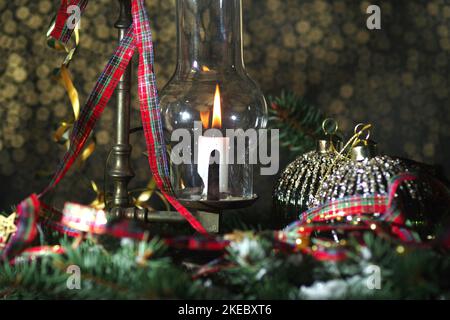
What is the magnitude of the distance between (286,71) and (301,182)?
0.43m

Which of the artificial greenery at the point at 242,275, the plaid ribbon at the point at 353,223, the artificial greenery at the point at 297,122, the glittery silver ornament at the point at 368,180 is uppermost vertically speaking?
the artificial greenery at the point at 297,122

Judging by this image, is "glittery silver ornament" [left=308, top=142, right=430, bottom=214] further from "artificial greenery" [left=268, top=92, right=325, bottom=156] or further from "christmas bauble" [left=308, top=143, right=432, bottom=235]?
"artificial greenery" [left=268, top=92, right=325, bottom=156]

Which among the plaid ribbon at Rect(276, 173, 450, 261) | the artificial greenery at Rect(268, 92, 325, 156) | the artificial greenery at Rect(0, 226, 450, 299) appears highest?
the artificial greenery at Rect(268, 92, 325, 156)

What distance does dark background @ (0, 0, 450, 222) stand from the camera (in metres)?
1.08

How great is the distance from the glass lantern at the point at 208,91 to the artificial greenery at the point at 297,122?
179 millimetres

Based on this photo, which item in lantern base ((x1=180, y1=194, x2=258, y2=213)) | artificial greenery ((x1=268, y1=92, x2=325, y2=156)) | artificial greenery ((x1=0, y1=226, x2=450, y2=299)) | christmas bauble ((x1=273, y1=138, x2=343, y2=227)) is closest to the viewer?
artificial greenery ((x1=0, y1=226, x2=450, y2=299))

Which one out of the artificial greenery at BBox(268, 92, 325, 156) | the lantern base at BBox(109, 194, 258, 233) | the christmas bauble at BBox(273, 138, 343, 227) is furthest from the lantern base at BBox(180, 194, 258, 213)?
the artificial greenery at BBox(268, 92, 325, 156)

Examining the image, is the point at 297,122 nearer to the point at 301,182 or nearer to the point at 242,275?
the point at 301,182

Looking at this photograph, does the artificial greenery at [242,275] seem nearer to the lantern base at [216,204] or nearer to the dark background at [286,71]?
the lantern base at [216,204]

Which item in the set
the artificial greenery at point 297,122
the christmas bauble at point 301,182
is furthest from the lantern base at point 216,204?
the artificial greenery at point 297,122

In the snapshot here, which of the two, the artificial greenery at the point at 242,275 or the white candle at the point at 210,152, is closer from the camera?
the artificial greenery at the point at 242,275

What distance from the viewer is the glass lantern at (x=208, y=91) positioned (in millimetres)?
779

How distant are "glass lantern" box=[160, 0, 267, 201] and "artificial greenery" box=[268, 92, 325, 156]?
18 cm

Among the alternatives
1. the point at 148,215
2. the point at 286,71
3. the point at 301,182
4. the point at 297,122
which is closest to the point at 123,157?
Result: the point at 148,215
